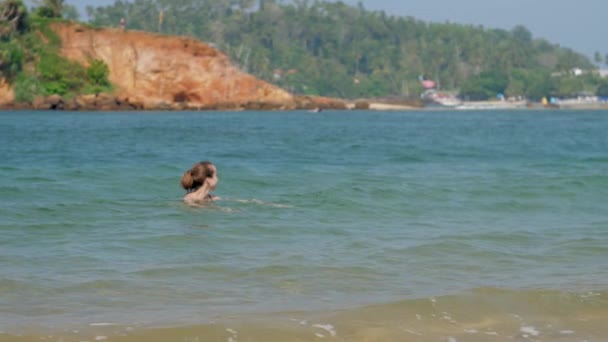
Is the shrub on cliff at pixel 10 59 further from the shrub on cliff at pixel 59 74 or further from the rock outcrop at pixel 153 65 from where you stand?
the rock outcrop at pixel 153 65

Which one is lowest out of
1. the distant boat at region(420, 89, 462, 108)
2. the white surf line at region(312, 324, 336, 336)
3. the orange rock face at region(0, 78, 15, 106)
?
the distant boat at region(420, 89, 462, 108)

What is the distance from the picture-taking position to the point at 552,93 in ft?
586

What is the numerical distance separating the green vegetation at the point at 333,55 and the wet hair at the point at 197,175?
154 m

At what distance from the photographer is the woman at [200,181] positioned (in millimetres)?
11234

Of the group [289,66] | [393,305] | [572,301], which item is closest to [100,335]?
[393,305]

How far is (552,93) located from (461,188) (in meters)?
170

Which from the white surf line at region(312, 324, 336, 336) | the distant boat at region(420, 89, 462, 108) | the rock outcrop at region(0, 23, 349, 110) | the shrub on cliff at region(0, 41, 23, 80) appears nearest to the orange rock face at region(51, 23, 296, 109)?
the rock outcrop at region(0, 23, 349, 110)

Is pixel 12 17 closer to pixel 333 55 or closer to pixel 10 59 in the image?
pixel 10 59

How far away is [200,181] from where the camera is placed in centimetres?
1138

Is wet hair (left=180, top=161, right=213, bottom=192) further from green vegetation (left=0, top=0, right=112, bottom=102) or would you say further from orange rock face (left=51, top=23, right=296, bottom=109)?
orange rock face (left=51, top=23, right=296, bottom=109)

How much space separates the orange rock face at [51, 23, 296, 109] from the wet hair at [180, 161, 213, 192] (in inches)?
2640

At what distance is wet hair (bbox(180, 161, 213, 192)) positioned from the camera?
11.2 meters

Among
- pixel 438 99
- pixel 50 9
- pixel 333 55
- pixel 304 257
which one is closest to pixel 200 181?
pixel 304 257


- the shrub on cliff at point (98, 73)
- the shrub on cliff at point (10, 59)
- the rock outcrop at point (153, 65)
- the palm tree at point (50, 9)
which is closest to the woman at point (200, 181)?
the shrub on cliff at point (10, 59)
